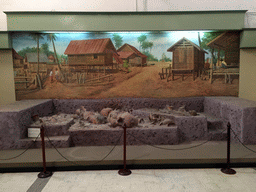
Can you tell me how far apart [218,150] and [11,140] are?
549 cm

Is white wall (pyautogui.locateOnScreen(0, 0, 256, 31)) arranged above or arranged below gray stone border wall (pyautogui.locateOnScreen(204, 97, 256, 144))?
above

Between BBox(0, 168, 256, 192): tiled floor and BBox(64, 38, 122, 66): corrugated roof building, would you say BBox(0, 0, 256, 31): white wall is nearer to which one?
BBox(64, 38, 122, 66): corrugated roof building

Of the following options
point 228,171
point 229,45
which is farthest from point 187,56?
point 228,171

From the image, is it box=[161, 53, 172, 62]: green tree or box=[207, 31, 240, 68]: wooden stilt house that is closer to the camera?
box=[207, 31, 240, 68]: wooden stilt house

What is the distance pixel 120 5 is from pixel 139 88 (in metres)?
3.28

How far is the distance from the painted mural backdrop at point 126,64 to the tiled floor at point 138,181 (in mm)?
3887

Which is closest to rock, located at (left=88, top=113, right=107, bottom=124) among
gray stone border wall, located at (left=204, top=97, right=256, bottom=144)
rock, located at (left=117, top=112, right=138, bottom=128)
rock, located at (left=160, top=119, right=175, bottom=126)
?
rock, located at (left=117, top=112, right=138, bottom=128)

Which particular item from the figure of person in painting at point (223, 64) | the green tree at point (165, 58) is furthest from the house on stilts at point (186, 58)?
the figure of person in painting at point (223, 64)

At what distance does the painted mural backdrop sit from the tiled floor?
12.8 ft

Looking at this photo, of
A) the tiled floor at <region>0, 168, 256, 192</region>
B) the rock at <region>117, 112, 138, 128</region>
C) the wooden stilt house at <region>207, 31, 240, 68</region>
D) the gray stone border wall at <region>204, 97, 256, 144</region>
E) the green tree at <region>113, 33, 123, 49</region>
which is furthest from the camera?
the green tree at <region>113, 33, 123, 49</region>

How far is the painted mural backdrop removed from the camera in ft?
24.9

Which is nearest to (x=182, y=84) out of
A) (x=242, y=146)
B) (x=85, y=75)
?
(x=242, y=146)

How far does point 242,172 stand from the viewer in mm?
4461

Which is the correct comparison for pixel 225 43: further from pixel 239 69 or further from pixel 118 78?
pixel 118 78
